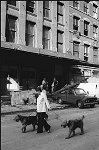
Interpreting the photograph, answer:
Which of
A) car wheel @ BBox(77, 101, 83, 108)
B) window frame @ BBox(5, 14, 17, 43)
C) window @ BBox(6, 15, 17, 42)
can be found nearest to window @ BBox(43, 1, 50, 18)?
window @ BBox(6, 15, 17, 42)

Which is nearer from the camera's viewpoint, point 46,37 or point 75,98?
point 75,98

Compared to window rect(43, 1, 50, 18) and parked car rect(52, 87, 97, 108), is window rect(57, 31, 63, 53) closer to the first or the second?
window rect(43, 1, 50, 18)

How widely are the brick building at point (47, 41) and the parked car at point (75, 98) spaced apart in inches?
153

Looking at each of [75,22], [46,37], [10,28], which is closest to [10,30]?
[10,28]

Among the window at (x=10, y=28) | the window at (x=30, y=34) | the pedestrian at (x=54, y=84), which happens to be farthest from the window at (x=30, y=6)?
the pedestrian at (x=54, y=84)

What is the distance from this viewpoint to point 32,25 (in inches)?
954

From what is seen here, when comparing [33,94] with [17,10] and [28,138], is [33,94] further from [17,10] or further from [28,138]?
[28,138]

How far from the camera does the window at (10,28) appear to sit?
21.5 m

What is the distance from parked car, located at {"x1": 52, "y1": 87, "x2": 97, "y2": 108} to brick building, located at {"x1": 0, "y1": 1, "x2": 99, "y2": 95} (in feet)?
12.7

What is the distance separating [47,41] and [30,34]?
271cm

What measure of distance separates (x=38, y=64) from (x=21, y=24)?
447 centimetres

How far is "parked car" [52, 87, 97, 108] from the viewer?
1819cm

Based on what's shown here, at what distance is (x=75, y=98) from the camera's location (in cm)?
1888

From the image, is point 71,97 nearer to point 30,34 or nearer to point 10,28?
point 30,34
